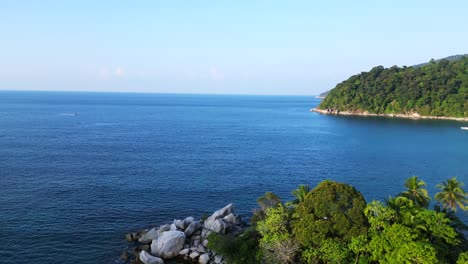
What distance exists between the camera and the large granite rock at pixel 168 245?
51.0 metres

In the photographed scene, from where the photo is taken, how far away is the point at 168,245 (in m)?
51.3

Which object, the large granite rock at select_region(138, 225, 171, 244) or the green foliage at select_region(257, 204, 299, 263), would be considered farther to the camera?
the large granite rock at select_region(138, 225, 171, 244)

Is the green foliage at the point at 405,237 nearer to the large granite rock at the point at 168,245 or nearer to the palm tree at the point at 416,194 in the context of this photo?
the palm tree at the point at 416,194

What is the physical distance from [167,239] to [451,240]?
112ft

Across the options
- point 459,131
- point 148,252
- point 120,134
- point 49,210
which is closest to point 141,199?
point 49,210

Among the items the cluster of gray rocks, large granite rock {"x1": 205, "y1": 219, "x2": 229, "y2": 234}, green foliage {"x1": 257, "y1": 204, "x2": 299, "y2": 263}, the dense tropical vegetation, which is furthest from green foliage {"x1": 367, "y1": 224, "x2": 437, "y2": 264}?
large granite rock {"x1": 205, "y1": 219, "x2": 229, "y2": 234}

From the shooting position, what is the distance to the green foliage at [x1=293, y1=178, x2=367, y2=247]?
41312 millimetres

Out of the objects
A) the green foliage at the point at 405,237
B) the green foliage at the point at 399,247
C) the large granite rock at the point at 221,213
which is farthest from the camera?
the large granite rock at the point at 221,213

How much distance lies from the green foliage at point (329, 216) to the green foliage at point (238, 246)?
7.02 metres

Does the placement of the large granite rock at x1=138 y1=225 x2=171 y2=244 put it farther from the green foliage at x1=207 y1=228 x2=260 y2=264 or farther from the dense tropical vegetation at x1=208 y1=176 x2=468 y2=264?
the dense tropical vegetation at x1=208 y1=176 x2=468 y2=264

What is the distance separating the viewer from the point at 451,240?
134 feet

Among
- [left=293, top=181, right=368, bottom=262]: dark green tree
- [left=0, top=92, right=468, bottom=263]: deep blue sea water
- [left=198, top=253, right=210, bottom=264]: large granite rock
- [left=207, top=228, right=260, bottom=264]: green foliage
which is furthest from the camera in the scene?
[left=0, top=92, right=468, bottom=263]: deep blue sea water

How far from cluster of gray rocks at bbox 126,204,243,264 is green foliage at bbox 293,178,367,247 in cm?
1275

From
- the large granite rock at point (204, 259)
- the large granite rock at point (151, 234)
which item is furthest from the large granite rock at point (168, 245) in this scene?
the large granite rock at point (204, 259)
